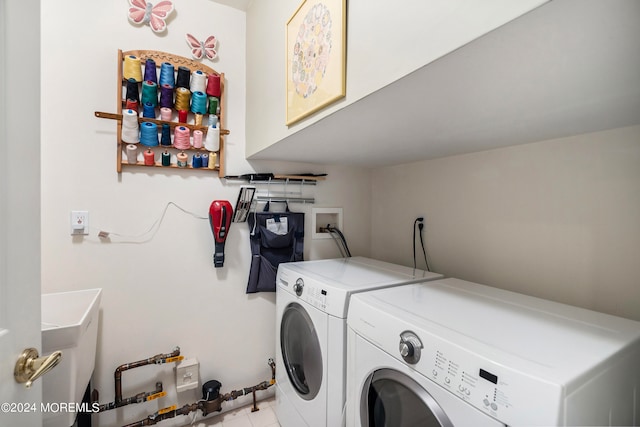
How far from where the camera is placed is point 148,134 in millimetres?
1459

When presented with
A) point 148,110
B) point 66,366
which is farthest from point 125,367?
point 148,110

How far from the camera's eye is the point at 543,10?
0.42 m

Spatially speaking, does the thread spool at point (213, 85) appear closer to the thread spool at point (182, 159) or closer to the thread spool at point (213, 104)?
the thread spool at point (213, 104)

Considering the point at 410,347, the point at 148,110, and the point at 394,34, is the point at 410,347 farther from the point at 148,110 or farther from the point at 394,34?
the point at 148,110

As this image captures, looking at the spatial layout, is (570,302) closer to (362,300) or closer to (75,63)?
(362,300)

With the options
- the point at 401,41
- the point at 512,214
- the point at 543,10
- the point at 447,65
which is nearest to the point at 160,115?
the point at 401,41

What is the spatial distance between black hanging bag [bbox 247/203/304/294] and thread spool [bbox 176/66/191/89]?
Result: 870 millimetres

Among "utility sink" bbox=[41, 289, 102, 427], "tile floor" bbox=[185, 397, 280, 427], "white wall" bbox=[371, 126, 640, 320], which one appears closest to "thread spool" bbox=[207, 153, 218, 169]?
"utility sink" bbox=[41, 289, 102, 427]

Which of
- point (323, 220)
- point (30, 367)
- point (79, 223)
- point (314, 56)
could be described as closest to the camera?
point (30, 367)

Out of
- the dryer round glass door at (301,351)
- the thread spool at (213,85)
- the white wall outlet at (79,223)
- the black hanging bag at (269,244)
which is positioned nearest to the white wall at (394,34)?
the thread spool at (213,85)

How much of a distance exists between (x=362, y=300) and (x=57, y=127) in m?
1.71

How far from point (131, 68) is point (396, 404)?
6.45 feet

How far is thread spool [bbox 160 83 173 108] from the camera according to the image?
59.0 inches

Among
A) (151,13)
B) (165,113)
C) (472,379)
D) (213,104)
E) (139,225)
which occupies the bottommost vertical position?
(472,379)
